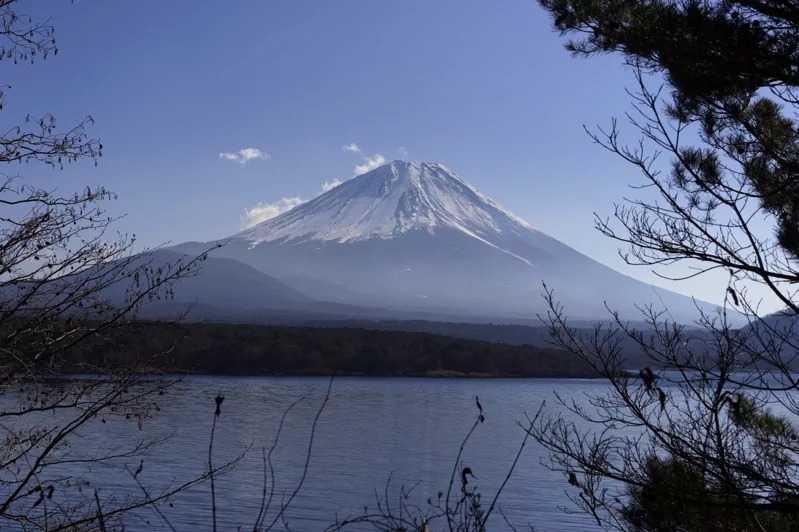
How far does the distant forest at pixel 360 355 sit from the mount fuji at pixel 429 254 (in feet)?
346

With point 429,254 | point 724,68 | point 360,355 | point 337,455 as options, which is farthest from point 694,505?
point 429,254

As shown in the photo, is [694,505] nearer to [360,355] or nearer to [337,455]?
[337,455]

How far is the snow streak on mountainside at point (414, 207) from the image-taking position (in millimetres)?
180500

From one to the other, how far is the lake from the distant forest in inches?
337

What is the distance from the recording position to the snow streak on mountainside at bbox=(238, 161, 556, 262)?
180500mm

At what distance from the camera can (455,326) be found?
3445 inches

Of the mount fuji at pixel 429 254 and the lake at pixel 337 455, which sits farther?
the mount fuji at pixel 429 254

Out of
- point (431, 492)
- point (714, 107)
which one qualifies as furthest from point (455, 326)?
point (714, 107)

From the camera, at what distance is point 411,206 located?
606 ft

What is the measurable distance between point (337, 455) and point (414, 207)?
164 metres

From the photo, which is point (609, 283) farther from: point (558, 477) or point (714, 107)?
point (714, 107)

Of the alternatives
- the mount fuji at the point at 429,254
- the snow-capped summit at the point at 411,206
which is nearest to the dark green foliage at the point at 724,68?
the mount fuji at the point at 429,254

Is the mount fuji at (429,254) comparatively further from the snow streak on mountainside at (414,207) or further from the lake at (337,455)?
the lake at (337,455)

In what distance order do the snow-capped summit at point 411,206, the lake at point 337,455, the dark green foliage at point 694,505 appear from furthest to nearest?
the snow-capped summit at point 411,206, the lake at point 337,455, the dark green foliage at point 694,505
